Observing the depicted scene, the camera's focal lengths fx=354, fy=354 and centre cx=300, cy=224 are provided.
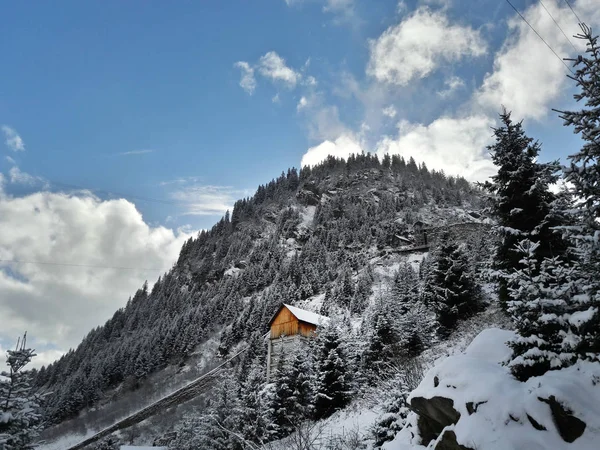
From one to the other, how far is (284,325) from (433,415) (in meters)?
32.7

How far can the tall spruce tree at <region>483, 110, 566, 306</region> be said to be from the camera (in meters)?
13.7

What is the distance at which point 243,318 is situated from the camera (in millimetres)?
66000

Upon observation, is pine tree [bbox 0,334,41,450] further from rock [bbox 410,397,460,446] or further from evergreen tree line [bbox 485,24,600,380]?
evergreen tree line [bbox 485,24,600,380]

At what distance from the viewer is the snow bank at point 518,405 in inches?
217

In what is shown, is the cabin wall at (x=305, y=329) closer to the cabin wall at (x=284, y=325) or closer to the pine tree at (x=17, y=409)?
the cabin wall at (x=284, y=325)

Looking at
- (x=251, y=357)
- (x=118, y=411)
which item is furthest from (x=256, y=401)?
(x=118, y=411)

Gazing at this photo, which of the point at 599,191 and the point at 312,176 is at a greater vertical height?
the point at 312,176

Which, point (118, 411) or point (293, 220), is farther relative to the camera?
point (293, 220)

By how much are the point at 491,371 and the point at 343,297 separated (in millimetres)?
50373

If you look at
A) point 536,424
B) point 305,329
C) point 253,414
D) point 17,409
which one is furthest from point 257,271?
point 536,424

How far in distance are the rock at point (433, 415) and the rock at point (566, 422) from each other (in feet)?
5.26

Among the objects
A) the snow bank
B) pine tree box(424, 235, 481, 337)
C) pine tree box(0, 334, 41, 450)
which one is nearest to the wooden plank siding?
pine tree box(424, 235, 481, 337)

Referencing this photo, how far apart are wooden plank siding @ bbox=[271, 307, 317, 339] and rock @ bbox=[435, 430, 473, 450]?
3141 cm

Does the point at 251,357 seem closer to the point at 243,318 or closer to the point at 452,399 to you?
the point at 243,318
